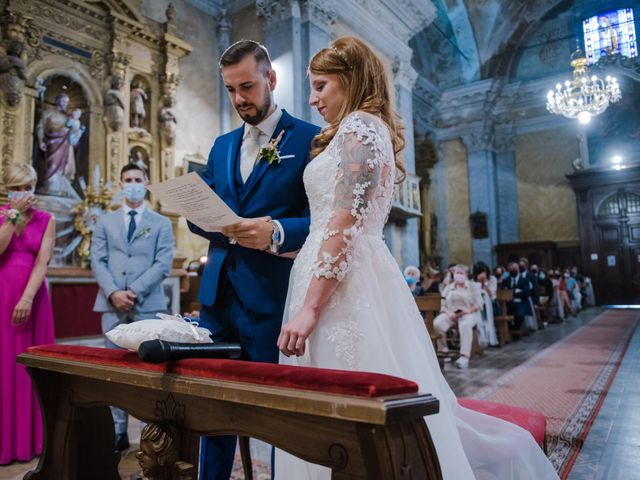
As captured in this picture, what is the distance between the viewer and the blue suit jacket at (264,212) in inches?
79.0

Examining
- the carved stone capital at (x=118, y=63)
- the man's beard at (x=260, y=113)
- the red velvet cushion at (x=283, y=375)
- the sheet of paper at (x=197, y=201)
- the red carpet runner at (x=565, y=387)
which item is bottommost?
the red carpet runner at (x=565, y=387)

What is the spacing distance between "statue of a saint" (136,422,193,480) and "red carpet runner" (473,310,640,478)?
2388 mm

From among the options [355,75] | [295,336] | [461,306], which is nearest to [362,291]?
[295,336]

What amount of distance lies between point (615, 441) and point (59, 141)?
25.3ft

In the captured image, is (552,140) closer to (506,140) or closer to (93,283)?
(506,140)

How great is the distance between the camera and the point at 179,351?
1.61 meters

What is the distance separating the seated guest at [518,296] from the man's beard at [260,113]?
9.42 metres

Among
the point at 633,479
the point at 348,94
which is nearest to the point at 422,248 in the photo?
the point at 633,479

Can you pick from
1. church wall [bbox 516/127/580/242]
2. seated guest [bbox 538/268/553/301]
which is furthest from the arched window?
seated guest [bbox 538/268/553/301]

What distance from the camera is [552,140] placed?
64.1 ft

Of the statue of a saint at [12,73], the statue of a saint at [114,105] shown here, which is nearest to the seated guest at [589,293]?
the statue of a saint at [114,105]

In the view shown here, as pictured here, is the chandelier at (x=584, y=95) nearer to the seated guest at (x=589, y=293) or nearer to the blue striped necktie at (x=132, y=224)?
the seated guest at (x=589, y=293)

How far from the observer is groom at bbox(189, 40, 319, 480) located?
6.56 ft

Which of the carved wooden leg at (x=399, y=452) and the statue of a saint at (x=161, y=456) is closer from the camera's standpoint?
the carved wooden leg at (x=399, y=452)
